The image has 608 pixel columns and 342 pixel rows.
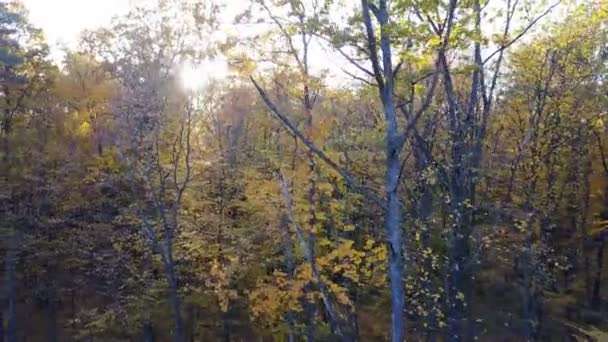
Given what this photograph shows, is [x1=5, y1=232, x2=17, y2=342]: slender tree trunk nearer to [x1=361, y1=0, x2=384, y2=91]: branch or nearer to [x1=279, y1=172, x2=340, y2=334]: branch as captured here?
[x1=279, y1=172, x2=340, y2=334]: branch

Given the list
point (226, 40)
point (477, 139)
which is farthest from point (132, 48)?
point (477, 139)

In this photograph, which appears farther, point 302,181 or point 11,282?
point 11,282

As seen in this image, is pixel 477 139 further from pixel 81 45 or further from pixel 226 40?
pixel 81 45

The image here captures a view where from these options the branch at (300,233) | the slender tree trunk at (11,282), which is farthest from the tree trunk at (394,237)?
the slender tree trunk at (11,282)

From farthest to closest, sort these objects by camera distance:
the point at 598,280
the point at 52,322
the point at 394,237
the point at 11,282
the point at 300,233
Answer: the point at 598,280 < the point at 52,322 < the point at 11,282 < the point at 300,233 < the point at 394,237

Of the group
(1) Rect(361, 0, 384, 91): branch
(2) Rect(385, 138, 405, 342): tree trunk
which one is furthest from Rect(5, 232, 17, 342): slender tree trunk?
(1) Rect(361, 0, 384, 91): branch

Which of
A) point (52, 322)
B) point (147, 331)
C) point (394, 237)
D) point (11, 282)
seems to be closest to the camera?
point (394, 237)

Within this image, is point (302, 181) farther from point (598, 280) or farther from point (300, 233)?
point (598, 280)

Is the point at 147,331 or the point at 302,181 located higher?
the point at 302,181

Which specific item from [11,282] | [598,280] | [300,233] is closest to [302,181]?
[300,233]
